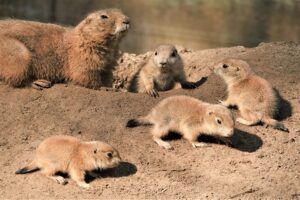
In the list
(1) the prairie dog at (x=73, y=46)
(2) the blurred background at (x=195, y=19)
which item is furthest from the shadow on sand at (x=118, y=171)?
(2) the blurred background at (x=195, y=19)

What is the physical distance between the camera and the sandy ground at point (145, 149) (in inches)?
207

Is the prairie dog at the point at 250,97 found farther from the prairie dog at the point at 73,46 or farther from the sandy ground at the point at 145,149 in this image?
the prairie dog at the point at 73,46

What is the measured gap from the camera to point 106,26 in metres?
7.23

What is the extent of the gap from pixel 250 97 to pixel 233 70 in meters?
0.46

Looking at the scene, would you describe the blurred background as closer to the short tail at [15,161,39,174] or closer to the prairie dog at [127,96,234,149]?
the prairie dog at [127,96,234,149]

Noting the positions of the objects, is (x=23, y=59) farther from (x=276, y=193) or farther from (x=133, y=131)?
(x=276, y=193)

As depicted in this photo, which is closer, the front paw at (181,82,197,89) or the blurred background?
the front paw at (181,82,197,89)

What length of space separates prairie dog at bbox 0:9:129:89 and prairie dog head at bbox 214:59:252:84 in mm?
1228

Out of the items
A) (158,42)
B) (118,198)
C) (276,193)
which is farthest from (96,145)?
(158,42)

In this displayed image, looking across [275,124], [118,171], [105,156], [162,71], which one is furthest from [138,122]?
[162,71]

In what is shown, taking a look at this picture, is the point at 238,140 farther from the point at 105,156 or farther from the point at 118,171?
the point at 105,156

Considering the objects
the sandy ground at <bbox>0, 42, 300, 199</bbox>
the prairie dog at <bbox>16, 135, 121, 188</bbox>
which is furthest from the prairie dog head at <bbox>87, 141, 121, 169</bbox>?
the sandy ground at <bbox>0, 42, 300, 199</bbox>

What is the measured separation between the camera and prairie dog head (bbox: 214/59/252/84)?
6539 mm

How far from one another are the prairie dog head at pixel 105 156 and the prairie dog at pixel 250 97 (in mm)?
1488
